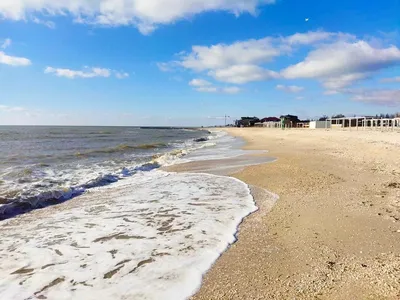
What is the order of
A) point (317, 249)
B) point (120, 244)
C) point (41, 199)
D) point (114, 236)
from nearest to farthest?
point (317, 249) < point (120, 244) < point (114, 236) < point (41, 199)

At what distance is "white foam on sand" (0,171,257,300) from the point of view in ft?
12.6

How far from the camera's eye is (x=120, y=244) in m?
5.22

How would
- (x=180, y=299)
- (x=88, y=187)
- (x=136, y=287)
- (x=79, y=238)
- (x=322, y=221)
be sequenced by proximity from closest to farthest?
1. (x=180, y=299)
2. (x=136, y=287)
3. (x=79, y=238)
4. (x=322, y=221)
5. (x=88, y=187)

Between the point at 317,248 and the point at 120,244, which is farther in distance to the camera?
the point at 120,244

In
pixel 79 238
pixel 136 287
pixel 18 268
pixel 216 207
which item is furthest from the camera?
pixel 216 207

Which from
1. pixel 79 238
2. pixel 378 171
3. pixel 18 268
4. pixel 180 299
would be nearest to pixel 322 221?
pixel 180 299

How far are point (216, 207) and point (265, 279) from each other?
3.68 metres

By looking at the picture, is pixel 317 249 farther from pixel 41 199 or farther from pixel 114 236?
pixel 41 199

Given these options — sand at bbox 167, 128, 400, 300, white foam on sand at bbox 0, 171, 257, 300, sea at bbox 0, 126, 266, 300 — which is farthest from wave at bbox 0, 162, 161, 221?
sand at bbox 167, 128, 400, 300

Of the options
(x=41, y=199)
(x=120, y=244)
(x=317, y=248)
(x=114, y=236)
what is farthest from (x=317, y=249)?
(x=41, y=199)

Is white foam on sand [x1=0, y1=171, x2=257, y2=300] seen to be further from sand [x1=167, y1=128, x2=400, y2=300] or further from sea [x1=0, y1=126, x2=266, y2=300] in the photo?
sand [x1=167, y1=128, x2=400, y2=300]

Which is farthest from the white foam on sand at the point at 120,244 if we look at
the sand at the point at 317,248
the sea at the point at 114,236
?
the sand at the point at 317,248

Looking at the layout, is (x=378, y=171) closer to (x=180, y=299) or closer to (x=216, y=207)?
A: (x=216, y=207)

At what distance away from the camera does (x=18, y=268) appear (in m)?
4.38
